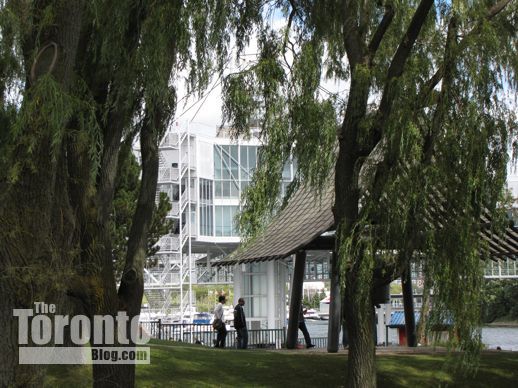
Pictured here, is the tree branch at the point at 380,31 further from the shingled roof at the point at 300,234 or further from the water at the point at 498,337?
the water at the point at 498,337

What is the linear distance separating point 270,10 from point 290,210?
9.44 metres

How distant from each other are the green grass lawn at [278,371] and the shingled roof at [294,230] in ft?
7.88

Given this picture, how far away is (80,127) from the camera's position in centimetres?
993

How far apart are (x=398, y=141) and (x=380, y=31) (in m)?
2.23

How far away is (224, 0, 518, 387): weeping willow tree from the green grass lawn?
8.52 ft

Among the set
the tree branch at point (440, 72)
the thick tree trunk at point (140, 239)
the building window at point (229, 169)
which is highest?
the building window at point (229, 169)

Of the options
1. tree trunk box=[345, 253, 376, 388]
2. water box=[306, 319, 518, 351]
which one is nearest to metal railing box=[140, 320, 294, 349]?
water box=[306, 319, 518, 351]

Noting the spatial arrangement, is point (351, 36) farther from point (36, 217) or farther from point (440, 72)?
point (36, 217)

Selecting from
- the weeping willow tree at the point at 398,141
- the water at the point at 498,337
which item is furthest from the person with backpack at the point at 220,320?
the weeping willow tree at the point at 398,141

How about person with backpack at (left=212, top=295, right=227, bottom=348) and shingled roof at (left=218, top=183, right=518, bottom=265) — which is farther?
person with backpack at (left=212, top=295, right=227, bottom=348)

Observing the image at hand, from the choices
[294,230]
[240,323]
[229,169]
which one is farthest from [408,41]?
[229,169]

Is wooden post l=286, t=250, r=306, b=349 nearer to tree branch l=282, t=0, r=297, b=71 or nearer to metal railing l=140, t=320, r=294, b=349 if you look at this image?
metal railing l=140, t=320, r=294, b=349

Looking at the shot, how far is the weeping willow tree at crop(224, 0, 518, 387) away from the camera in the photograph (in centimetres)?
1149

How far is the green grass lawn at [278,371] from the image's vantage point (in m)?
13.9
